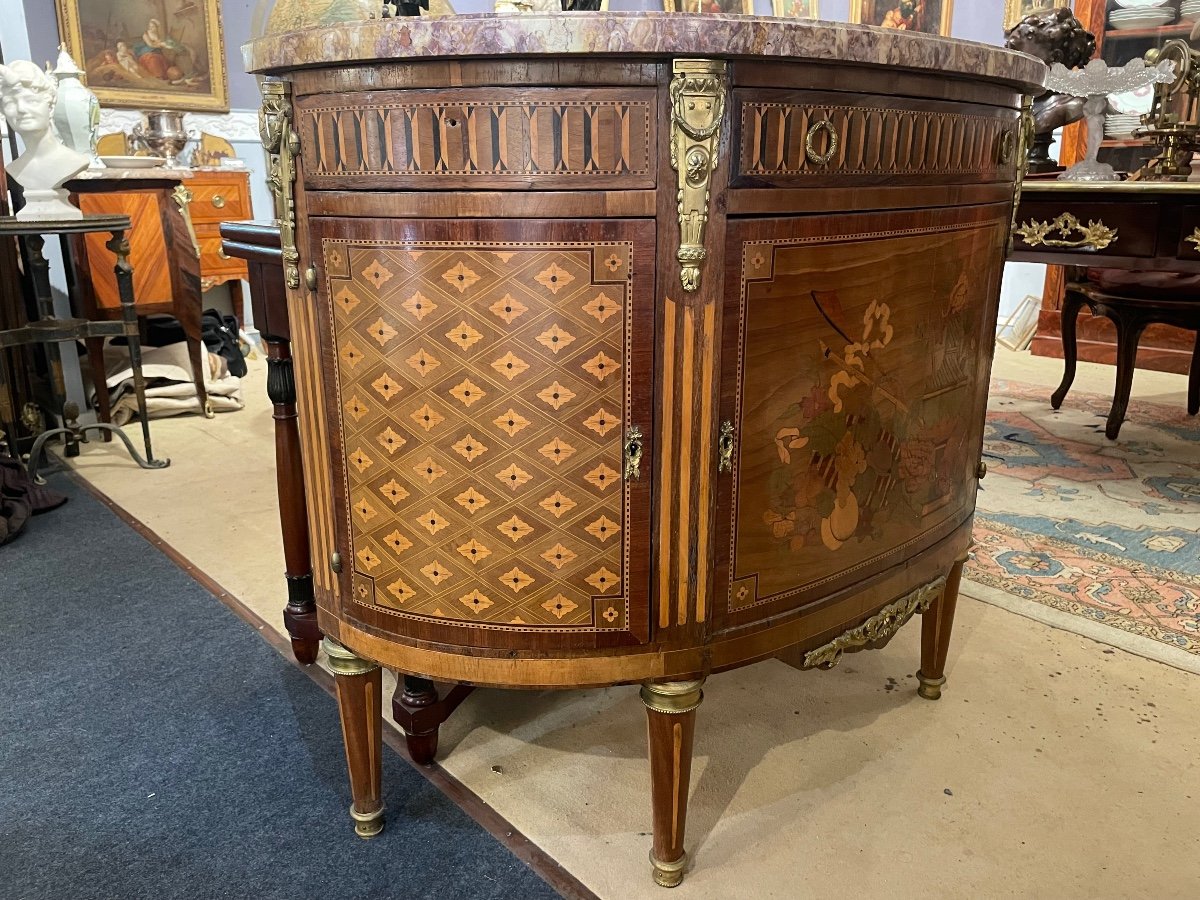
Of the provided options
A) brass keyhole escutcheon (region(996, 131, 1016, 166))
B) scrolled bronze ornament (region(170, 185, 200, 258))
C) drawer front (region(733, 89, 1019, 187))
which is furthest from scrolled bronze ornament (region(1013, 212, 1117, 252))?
scrolled bronze ornament (region(170, 185, 200, 258))

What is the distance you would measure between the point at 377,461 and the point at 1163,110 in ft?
9.90

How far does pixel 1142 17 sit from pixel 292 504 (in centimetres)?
488

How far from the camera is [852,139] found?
1.15 metres

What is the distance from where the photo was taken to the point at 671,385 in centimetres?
113

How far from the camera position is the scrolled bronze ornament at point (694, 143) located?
1012mm

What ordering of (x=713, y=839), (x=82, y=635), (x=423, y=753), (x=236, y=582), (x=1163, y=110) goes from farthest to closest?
1. (x=1163, y=110)
2. (x=236, y=582)
3. (x=82, y=635)
4. (x=423, y=753)
5. (x=713, y=839)

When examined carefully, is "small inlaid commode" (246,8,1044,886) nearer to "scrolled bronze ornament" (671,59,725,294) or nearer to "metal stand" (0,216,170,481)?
"scrolled bronze ornament" (671,59,725,294)

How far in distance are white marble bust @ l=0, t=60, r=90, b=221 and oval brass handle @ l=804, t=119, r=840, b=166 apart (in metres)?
3.00

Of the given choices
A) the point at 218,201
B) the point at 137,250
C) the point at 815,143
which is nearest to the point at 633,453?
the point at 815,143

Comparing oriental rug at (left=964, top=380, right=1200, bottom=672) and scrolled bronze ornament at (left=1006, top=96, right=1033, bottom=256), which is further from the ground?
scrolled bronze ornament at (left=1006, top=96, right=1033, bottom=256)

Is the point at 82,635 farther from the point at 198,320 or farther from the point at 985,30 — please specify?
the point at 985,30

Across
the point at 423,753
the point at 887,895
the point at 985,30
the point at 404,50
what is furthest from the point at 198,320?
the point at 985,30

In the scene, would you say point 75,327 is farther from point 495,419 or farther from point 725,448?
point 725,448

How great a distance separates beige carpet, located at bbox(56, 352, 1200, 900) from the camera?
54.2 inches
